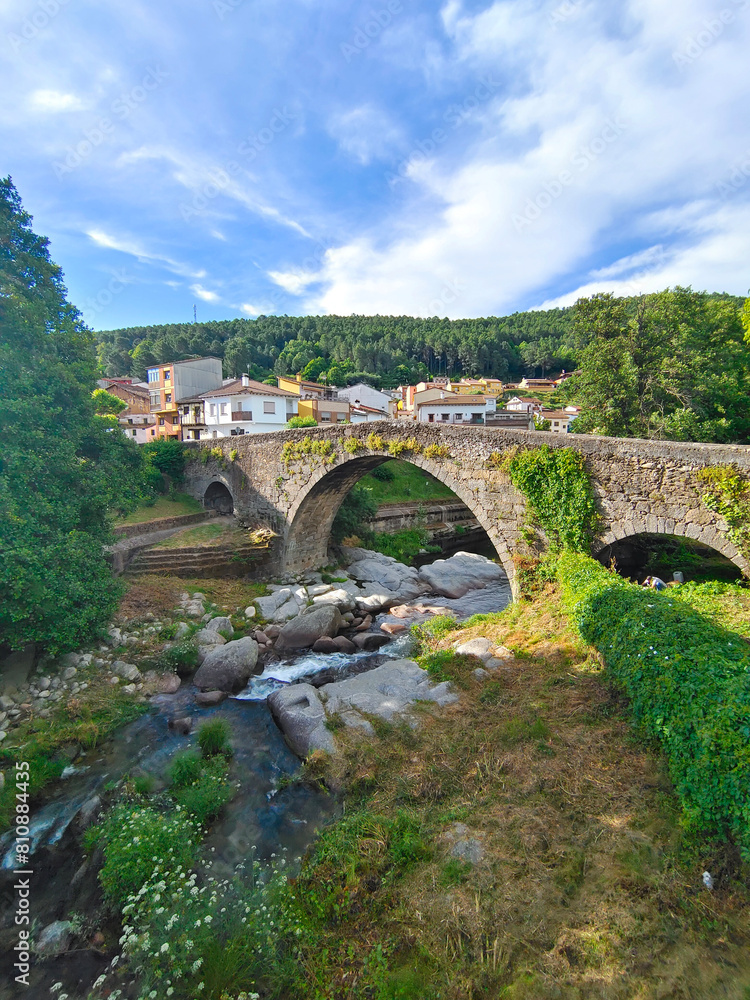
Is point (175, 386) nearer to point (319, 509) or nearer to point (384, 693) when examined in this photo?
point (319, 509)

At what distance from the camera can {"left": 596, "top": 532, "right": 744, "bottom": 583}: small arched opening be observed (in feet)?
30.9

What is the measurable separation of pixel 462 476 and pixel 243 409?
26.1 meters

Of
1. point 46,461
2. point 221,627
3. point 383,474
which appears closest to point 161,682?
point 221,627

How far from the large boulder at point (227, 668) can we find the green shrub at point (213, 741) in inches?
77.5

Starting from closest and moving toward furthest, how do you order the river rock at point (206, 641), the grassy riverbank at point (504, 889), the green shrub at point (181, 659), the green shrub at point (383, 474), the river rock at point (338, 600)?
the grassy riverbank at point (504, 889)
the green shrub at point (181, 659)
the river rock at point (206, 641)
the river rock at point (338, 600)
the green shrub at point (383, 474)

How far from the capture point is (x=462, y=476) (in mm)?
11523

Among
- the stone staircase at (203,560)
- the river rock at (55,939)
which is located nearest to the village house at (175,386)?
the stone staircase at (203,560)

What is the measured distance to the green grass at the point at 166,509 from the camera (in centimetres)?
2036

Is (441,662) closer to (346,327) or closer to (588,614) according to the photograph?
(588,614)

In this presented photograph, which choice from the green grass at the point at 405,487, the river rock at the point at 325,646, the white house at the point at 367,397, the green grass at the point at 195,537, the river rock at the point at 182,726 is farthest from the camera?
the white house at the point at 367,397

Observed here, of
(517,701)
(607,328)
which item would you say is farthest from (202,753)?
(607,328)

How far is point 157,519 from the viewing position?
1992 cm

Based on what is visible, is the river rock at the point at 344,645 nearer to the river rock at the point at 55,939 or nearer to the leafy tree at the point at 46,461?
the leafy tree at the point at 46,461

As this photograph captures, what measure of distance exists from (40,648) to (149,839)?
18.6 ft
